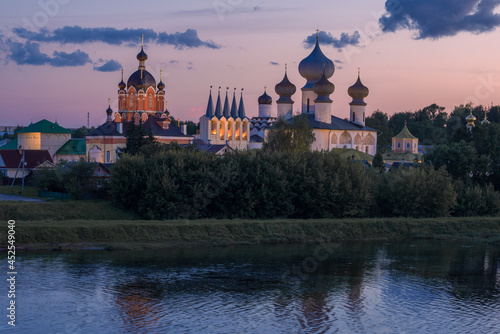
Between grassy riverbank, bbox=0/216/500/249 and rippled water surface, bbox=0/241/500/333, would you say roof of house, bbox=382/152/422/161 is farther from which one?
rippled water surface, bbox=0/241/500/333

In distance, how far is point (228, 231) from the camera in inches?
938

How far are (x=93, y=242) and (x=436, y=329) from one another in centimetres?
1212

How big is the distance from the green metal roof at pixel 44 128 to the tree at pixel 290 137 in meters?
24.6

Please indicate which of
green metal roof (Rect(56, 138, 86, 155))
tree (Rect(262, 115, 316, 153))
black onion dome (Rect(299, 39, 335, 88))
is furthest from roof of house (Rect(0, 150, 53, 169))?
black onion dome (Rect(299, 39, 335, 88))

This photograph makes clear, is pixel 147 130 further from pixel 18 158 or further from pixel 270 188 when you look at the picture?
pixel 270 188

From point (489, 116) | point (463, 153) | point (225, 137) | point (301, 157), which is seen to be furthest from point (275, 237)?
point (489, 116)

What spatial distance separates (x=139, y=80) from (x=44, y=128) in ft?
29.2

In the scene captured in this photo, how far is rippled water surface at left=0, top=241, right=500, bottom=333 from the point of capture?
13.4 m

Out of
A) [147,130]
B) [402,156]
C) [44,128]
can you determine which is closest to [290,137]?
[147,130]

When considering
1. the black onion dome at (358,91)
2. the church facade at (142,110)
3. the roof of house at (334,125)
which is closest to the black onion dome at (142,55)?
the church facade at (142,110)

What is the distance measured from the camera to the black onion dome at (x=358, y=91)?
177 ft

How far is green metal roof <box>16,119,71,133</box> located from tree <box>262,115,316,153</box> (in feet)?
80.6

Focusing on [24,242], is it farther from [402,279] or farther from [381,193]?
[381,193]

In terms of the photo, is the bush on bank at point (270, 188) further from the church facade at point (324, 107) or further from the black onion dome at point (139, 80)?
the black onion dome at point (139, 80)
